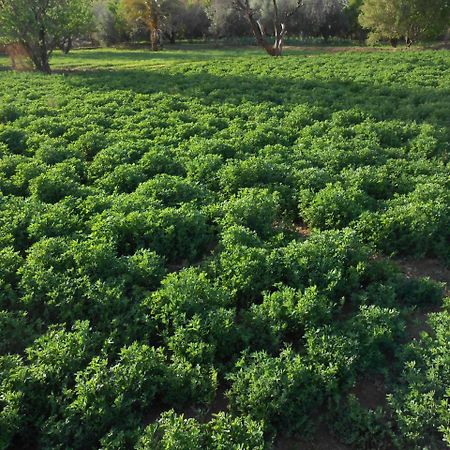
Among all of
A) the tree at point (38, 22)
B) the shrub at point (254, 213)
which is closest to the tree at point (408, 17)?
the tree at point (38, 22)

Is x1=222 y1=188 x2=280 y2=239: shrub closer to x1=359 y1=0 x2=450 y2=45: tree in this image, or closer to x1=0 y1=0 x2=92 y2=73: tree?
x1=0 y1=0 x2=92 y2=73: tree

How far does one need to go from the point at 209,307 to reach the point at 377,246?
11.6 feet

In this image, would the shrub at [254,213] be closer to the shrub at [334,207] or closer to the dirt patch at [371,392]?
the shrub at [334,207]

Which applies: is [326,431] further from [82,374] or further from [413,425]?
[82,374]

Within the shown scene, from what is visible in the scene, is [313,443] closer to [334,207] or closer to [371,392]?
[371,392]

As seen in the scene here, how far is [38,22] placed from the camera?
2989cm

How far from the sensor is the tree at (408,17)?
136 ft

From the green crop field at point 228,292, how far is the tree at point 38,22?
21229mm

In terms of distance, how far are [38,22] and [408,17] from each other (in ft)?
108

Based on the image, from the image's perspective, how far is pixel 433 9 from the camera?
41750 millimetres

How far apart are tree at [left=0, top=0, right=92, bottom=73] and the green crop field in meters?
21.2

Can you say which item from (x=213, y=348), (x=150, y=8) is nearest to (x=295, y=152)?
(x=213, y=348)

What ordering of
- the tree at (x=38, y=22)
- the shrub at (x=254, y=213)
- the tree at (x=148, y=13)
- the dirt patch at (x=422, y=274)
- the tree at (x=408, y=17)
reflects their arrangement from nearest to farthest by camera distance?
the dirt patch at (x=422, y=274), the shrub at (x=254, y=213), the tree at (x=38, y=22), the tree at (x=408, y=17), the tree at (x=148, y=13)

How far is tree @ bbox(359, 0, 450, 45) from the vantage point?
41312mm
